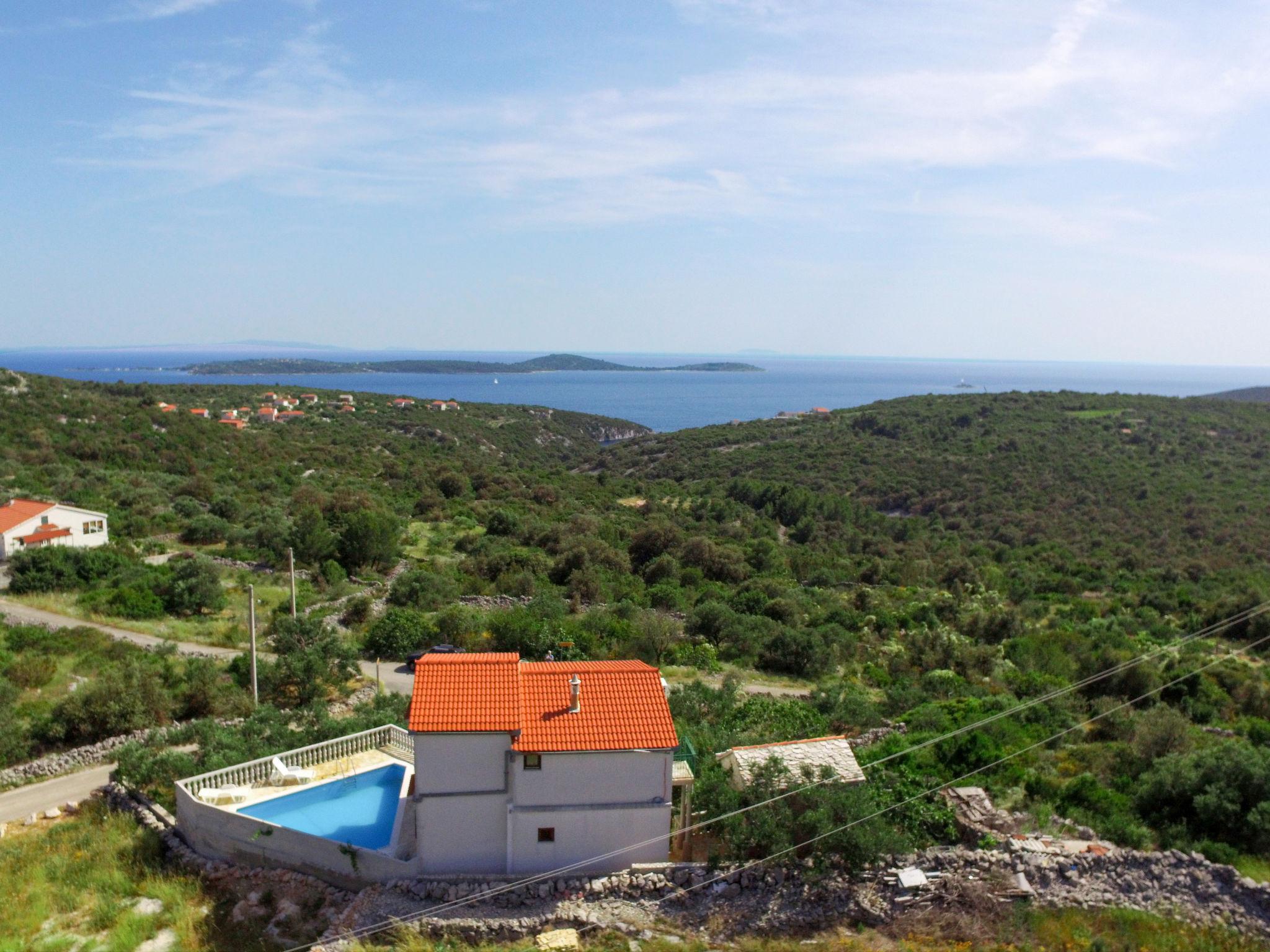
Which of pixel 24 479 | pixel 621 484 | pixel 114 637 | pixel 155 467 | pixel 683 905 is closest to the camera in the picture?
pixel 683 905

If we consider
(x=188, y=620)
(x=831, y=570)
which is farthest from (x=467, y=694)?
(x=831, y=570)

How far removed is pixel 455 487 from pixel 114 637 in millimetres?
23725

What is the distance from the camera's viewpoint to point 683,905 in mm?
9391

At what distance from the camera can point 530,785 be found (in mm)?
9727

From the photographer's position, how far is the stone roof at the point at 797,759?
10.7m

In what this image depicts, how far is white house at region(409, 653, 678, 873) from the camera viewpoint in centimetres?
965

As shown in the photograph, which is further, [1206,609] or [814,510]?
[814,510]

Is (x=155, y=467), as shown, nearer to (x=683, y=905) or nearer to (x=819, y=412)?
(x=683, y=905)

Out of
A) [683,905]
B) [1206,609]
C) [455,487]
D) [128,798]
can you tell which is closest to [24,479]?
[455,487]

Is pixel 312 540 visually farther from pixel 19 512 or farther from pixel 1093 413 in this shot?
pixel 1093 413

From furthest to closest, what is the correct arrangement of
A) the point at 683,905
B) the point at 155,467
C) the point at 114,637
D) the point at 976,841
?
the point at 155,467 → the point at 114,637 → the point at 976,841 → the point at 683,905

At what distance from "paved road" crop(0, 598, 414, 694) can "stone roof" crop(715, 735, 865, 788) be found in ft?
28.5

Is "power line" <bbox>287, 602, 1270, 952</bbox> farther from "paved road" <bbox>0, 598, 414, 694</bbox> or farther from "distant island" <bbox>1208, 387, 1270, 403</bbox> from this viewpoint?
"distant island" <bbox>1208, 387, 1270, 403</bbox>

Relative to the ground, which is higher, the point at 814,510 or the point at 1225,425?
the point at 1225,425
